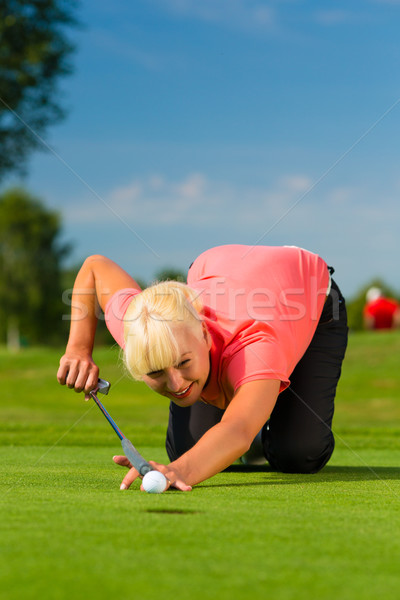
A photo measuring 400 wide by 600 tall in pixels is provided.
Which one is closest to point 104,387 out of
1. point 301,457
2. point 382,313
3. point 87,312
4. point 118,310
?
point 118,310

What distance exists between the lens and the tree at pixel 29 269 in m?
51.2

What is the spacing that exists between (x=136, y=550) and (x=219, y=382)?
1628mm

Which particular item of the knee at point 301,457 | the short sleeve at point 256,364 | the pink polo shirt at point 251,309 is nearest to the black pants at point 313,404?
the knee at point 301,457

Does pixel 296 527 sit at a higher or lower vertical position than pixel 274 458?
higher

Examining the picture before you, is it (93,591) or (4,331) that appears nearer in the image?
(93,591)

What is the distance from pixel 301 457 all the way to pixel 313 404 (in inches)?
14.9

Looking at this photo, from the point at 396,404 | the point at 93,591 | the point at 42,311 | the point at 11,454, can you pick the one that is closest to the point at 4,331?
the point at 42,311

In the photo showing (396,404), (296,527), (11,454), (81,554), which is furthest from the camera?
(396,404)

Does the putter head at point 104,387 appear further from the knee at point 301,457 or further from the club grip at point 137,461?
the knee at point 301,457

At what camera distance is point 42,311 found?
51219 mm

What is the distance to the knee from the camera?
13.9 feet

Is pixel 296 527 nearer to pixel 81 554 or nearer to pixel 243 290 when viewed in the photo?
pixel 81 554

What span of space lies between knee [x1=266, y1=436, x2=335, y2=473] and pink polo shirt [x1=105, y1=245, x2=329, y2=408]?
32.2 inches

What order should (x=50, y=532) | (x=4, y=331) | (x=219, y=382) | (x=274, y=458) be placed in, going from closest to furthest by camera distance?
(x=50, y=532)
(x=219, y=382)
(x=274, y=458)
(x=4, y=331)
